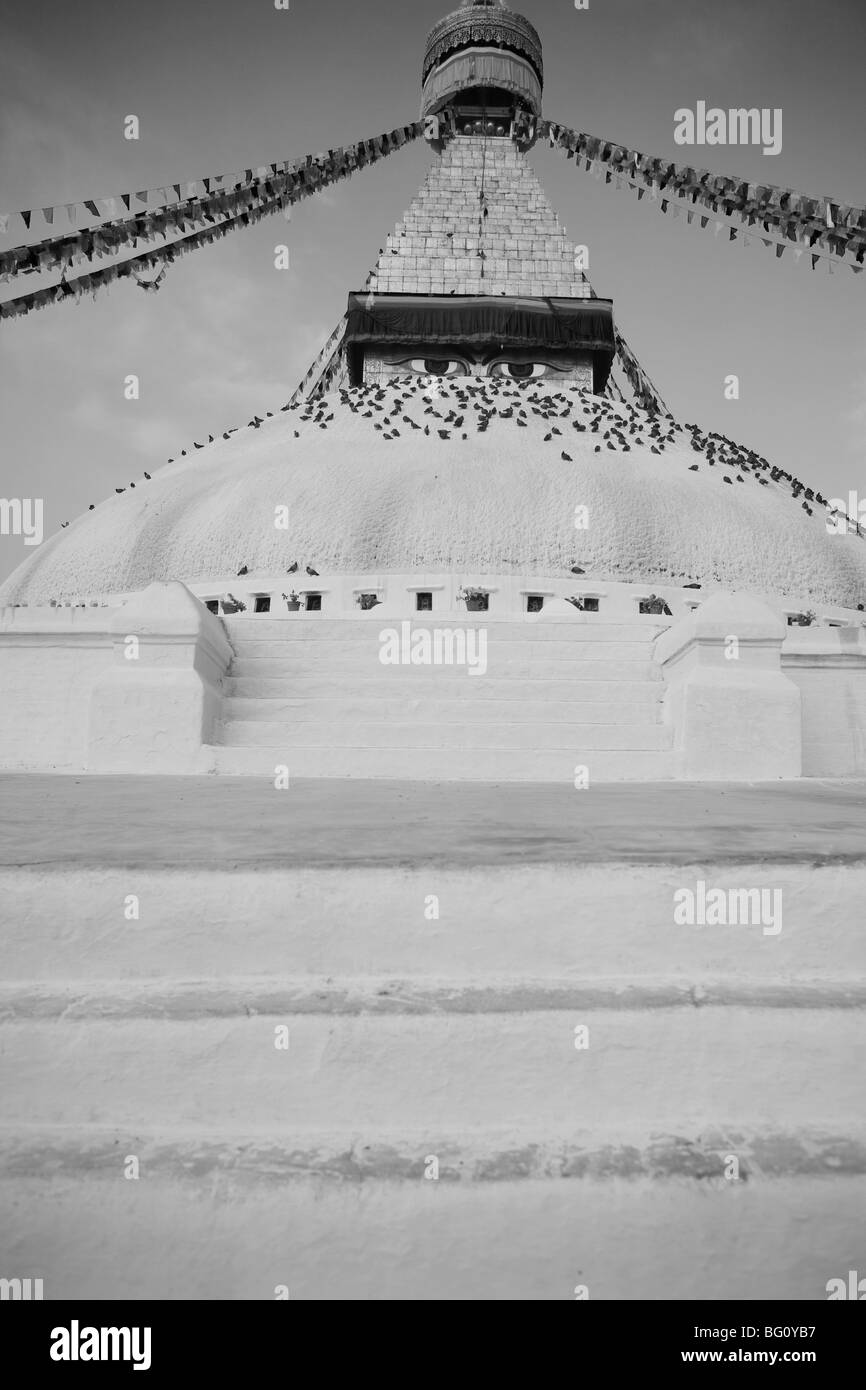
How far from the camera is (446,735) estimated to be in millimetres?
7484

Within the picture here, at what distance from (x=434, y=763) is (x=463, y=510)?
9.92m

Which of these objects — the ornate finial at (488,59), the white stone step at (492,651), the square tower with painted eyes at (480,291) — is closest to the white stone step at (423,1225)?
the white stone step at (492,651)

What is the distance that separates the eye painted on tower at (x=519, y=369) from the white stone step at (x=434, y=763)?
797 inches

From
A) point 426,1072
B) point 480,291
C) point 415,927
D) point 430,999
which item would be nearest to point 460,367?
point 480,291

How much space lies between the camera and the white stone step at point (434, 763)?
6961 mm

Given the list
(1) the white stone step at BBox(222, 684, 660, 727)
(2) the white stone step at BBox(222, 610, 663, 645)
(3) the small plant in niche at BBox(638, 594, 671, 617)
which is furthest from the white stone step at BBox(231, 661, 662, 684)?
(3) the small plant in niche at BBox(638, 594, 671, 617)

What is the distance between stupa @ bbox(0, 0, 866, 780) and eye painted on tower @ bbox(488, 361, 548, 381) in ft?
0.25

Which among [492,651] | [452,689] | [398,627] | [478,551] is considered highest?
[478,551]

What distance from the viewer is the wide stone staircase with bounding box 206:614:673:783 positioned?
23.0ft

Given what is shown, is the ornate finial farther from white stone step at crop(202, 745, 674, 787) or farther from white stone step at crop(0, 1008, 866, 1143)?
white stone step at crop(0, 1008, 866, 1143)

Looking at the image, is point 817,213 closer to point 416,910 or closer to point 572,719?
point 572,719

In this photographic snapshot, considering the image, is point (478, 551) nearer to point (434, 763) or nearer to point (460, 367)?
point (434, 763)
